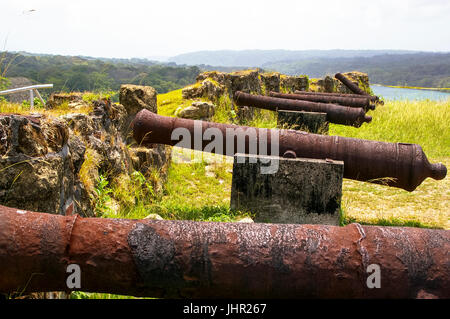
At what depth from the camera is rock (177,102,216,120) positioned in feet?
31.0

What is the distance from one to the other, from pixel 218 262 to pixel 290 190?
3229 millimetres

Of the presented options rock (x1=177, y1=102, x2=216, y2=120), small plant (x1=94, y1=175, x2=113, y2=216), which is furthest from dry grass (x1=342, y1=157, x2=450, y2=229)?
rock (x1=177, y1=102, x2=216, y2=120)

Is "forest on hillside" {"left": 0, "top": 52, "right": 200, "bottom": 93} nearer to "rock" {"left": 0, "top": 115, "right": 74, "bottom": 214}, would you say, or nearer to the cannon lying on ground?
"rock" {"left": 0, "top": 115, "right": 74, "bottom": 214}

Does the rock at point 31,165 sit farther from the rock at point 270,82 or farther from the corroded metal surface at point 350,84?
the corroded metal surface at point 350,84

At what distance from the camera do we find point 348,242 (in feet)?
5.51

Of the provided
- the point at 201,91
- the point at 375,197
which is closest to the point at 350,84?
the point at 201,91

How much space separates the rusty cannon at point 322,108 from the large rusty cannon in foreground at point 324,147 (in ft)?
13.0

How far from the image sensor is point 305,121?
27.8 feet

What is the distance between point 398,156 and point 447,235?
11.0ft

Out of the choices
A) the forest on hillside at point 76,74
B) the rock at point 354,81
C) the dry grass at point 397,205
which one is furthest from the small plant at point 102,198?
the rock at point 354,81
